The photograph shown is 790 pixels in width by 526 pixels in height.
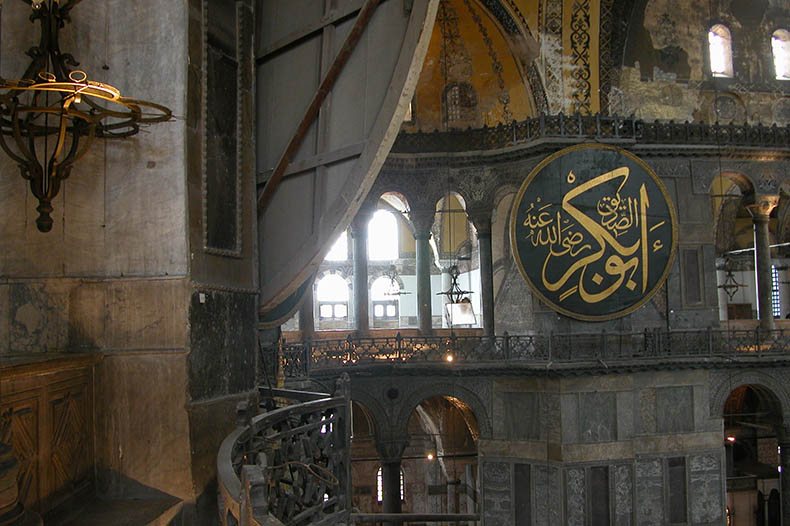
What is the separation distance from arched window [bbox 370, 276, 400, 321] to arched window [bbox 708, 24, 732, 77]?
37.9 feet

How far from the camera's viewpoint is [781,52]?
12867 mm

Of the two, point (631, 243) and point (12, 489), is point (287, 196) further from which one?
point (631, 243)

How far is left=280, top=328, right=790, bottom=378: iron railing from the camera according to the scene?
10859 millimetres

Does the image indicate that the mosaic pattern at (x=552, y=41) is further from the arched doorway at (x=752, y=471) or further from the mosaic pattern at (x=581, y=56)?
the arched doorway at (x=752, y=471)

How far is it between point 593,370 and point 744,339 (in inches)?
119

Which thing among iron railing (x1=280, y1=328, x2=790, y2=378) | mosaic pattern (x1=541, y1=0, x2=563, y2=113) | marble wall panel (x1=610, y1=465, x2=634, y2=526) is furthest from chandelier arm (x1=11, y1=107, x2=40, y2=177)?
marble wall panel (x1=610, y1=465, x2=634, y2=526)

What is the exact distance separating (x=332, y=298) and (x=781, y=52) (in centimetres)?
1320

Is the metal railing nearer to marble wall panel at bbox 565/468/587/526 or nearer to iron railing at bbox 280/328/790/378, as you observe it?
iron railing at bbox 280/328/790/378

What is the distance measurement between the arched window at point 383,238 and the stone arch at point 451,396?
10.1 meters

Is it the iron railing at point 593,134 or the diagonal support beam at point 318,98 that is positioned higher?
the iron railing at point 593,134

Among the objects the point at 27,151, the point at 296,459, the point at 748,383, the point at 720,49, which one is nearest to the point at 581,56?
the point at 720,49

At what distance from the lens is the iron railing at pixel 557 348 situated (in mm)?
10859

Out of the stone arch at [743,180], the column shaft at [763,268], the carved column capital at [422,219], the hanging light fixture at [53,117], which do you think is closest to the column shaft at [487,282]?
the carved column capital at [422,219]

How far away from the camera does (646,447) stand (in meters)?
11.1
